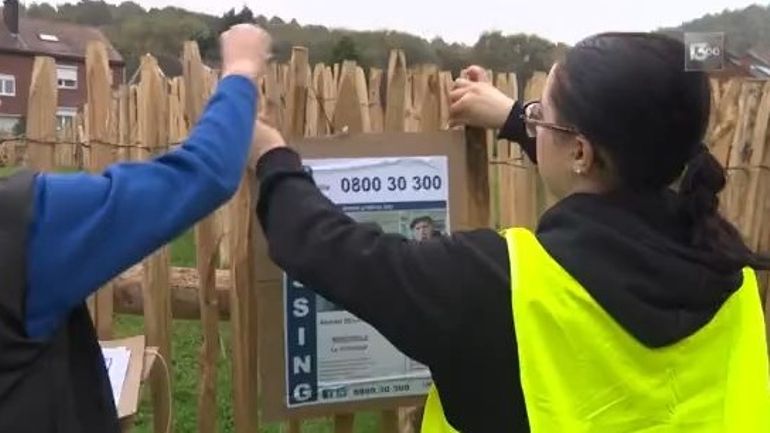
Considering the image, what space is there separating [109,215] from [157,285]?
1.75 m

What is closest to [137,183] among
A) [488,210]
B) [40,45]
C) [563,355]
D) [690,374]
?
[563,355]

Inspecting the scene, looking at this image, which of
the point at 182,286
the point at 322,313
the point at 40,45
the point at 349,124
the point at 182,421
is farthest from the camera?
the point at 40,45

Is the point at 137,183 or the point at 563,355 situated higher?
the point at 137,183

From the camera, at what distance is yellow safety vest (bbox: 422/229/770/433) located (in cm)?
174

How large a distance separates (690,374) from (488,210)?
1169 millimetres

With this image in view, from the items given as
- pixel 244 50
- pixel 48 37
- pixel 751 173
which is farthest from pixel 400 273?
pixel 48 37

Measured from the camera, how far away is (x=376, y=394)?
112 inches

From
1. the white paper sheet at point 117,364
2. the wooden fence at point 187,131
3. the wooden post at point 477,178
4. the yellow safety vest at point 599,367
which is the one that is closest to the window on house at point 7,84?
the wooden fence at point 187,131

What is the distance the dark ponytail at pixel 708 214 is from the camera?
6.09 feet

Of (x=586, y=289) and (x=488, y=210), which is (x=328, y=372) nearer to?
(x=488, y=210)

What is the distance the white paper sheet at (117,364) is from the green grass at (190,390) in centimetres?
183

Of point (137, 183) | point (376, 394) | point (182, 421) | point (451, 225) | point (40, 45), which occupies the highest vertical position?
point (40, 45)

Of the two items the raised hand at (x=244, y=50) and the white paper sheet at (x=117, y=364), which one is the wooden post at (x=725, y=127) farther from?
the raised hand at (x=244, y=50)

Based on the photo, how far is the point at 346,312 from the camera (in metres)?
2.75
